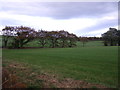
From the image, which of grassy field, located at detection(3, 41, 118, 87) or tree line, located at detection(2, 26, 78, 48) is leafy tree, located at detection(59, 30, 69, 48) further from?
grassy field, located at detection(3, 41, 118, 87)

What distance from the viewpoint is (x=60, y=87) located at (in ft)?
10.8

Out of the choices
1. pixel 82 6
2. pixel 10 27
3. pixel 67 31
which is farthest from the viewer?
pixel 67 31

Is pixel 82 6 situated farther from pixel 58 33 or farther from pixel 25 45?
pixel 58 33

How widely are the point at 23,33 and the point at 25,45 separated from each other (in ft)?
10.0

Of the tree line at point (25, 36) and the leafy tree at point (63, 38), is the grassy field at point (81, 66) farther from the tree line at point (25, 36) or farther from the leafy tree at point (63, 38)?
the leafy tree at point (63, 38)

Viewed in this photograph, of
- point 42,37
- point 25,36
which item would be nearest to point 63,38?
point 42,37

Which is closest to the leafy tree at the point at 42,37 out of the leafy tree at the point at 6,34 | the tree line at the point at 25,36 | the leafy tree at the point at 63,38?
the tree line at the point at 25,36

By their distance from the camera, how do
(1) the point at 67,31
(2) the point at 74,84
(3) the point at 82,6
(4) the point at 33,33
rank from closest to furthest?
A: (2) the point at 74,84 < (3) the point at 82,6 < (4) the point at 33,33 < (1) the point at 67,31

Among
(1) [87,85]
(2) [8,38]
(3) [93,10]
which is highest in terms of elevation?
(3) [93,10]

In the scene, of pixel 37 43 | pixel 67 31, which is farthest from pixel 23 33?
pixel 67 31

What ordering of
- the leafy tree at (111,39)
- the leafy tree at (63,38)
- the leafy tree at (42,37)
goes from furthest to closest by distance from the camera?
the leafy tree at (111,39) → the leafy tree at (63,38) → the leafy tree at (42,37)

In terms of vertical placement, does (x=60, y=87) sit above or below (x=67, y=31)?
below

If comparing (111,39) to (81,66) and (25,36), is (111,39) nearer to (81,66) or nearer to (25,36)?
(25,36)

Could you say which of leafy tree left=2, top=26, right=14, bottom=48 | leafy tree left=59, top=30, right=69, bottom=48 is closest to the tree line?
leafy tree left=2, top=26, right=14, bottom=48
